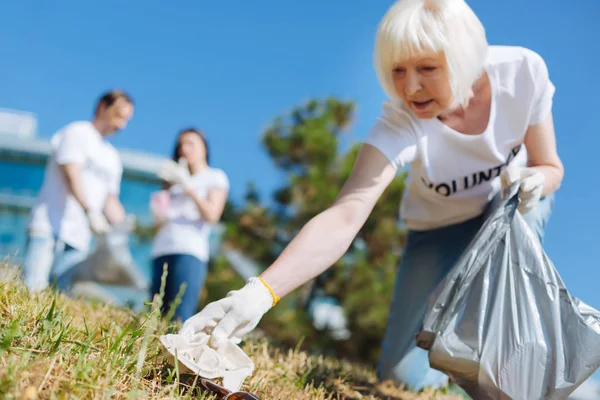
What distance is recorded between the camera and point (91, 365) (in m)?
1.36

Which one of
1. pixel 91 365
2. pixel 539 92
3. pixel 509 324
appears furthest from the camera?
pixel 539 92

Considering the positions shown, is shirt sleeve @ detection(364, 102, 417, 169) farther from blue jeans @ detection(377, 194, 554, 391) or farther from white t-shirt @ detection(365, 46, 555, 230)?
blue jeans @ detection(377, 194, 554, 391)

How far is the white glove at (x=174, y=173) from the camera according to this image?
410 cm

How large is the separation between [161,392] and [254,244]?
8598 millimetres

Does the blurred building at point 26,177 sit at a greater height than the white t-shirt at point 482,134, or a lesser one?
lesser

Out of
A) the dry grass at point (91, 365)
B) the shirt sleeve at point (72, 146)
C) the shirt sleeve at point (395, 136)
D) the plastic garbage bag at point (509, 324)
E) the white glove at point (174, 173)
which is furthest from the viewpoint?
the white glove at point (174, 173)

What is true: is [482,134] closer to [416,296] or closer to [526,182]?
[526,182]

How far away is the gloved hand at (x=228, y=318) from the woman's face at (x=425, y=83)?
0.92 metres

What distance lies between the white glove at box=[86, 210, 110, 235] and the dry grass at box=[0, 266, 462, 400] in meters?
1.74

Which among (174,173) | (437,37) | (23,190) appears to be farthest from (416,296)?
(23,190)

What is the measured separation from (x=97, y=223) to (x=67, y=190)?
0.28 m

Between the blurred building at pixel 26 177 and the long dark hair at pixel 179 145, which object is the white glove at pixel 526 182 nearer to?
the long dark hair at pixel 179 145

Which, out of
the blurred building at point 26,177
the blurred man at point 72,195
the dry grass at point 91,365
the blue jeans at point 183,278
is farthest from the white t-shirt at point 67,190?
the blurred building at point 26,177

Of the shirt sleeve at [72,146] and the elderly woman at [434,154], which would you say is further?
the shirt sleeve at [72,146]
